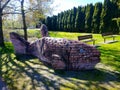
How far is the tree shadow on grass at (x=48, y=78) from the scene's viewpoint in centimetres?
750

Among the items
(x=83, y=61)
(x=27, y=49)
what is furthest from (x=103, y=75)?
(x=27, y=49)

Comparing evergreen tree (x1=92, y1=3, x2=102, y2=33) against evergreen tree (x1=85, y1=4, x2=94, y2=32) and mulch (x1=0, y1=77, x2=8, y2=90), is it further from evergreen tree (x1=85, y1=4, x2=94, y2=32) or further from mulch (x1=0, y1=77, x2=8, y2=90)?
mulch (x1=0, y1=77, x2=8, y2=90)

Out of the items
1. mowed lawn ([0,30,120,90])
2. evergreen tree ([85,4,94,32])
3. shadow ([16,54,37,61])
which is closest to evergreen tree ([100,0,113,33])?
evergreen tree ([85,4,94,32])

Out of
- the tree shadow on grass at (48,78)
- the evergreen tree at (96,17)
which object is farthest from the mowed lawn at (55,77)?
the evergreen tree at (96,17)

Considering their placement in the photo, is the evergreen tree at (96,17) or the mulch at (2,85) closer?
the mulch at (2,85)

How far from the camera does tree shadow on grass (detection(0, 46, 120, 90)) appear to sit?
7496mm

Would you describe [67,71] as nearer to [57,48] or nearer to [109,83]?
[57,48]

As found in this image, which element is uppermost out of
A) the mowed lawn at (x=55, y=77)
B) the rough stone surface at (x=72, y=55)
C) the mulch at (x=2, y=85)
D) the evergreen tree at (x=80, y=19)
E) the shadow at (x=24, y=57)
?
the evergreen tree at (x=80, y=19)

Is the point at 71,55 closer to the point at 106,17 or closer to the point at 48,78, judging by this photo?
the point at 48,78

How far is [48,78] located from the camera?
8.30m

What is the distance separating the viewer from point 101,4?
39.5 metres

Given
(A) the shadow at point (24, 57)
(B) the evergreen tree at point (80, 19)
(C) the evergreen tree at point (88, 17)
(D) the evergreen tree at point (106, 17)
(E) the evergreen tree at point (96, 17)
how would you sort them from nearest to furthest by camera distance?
(A) the shadow at point (24, 57), (D) the evergreen tree at point (106, 17), (E) the evergreen tree at point (96, 17), (C) the evergreen tree at point (88, 17), (B) the evergreen tree at point (80, 19)

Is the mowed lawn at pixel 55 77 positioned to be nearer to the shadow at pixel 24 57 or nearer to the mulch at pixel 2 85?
the mulch at pixel 2 85

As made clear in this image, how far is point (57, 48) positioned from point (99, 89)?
2.86m
